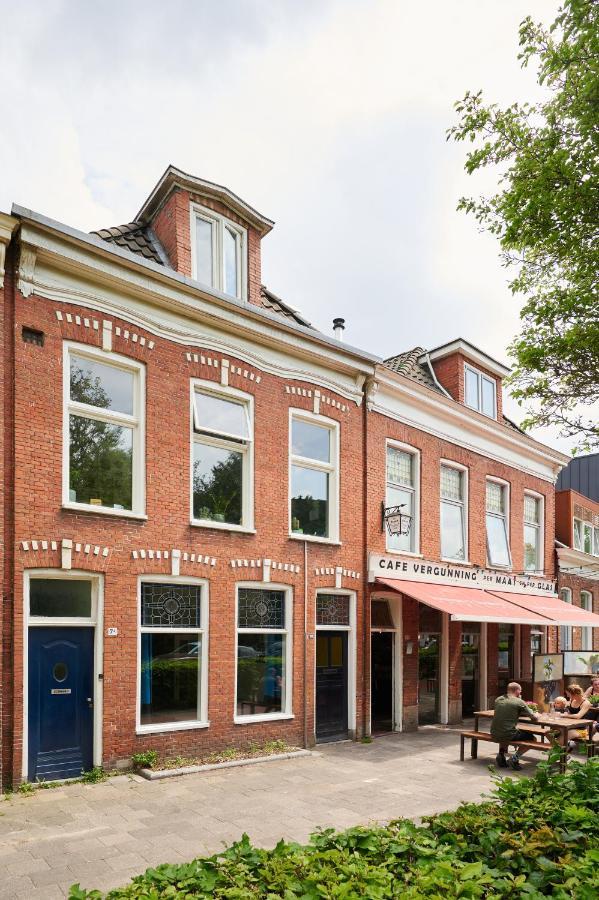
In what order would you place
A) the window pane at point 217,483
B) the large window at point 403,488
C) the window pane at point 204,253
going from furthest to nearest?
the large window at point 403,488
the window pane at point 204,253
the window pane at point 217,483

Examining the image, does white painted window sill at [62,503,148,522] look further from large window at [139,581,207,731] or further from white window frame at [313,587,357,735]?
white window frame at [313,587,357,735]

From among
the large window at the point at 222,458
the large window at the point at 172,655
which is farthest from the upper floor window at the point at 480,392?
the large window at the point at 172,655

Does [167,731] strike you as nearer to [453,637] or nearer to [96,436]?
[96,436]

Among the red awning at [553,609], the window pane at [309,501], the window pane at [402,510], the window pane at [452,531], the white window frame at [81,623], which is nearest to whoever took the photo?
the white window frame at [81,623]

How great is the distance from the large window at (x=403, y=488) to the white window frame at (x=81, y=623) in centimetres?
700

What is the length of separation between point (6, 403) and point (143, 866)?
5800 mm

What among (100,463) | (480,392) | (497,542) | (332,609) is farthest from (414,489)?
(100,463)

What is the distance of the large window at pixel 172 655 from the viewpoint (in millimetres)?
10492

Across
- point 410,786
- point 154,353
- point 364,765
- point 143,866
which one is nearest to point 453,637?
point 364,765

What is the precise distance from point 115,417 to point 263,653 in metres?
4.83

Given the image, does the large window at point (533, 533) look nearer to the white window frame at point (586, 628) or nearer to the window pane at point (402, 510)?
the white window frame at point (586, 628)

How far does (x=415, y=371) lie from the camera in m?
18.0

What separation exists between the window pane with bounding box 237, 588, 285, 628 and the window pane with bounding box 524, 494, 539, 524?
35.4 ft

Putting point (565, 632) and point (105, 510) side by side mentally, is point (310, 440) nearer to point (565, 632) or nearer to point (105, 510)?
point (105, 510)
